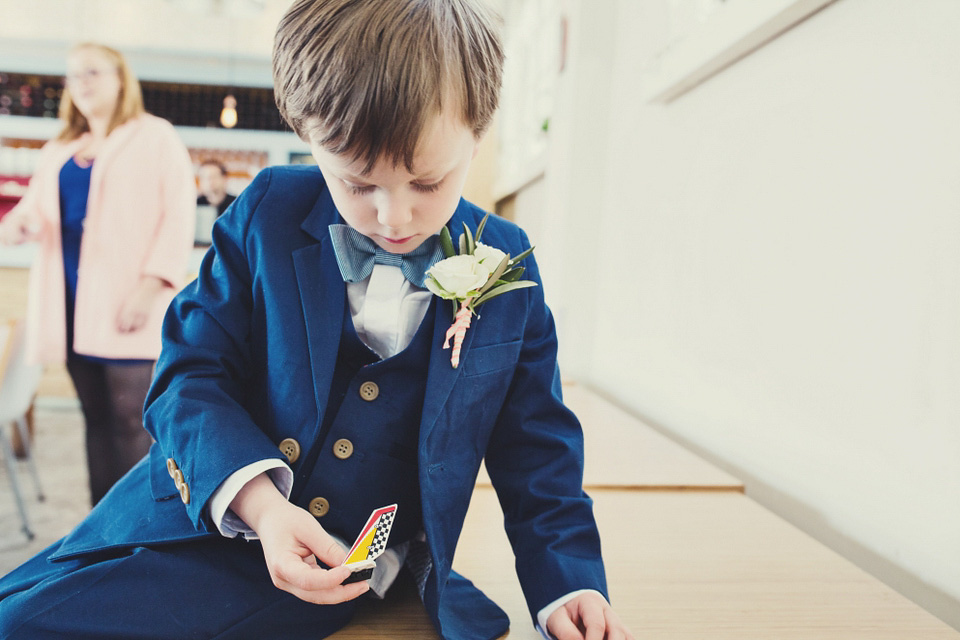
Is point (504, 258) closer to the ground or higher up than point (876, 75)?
closer to the ground

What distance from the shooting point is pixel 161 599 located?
646 mm

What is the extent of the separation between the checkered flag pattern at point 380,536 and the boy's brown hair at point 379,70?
0.32 metres

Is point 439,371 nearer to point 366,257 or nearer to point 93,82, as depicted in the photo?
point 366,257

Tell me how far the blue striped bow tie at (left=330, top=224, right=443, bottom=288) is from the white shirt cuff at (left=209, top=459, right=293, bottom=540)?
21 cm

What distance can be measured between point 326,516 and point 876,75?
950mm

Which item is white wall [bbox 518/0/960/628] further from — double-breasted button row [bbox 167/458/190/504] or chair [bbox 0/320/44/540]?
chair [bbox 0/320/44/540]

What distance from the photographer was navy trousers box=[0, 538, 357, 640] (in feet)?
2.00

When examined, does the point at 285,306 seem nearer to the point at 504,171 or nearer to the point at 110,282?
the point at 110,282

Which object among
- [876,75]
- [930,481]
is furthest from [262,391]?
[876,75]

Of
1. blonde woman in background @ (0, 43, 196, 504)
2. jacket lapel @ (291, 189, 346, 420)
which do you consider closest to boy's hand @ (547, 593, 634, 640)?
jacket lapel @ (291, 189, 346, 420)

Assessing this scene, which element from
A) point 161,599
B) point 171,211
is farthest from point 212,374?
point 171,211

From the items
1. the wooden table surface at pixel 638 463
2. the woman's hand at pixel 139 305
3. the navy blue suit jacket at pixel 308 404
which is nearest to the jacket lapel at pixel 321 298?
the navy blue suit jacket at pixel 308 404

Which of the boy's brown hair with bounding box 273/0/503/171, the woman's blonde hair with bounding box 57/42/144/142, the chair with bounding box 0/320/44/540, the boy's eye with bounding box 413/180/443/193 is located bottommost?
the chair with bounding box 0/320/44/540

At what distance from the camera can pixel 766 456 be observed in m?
1.28
